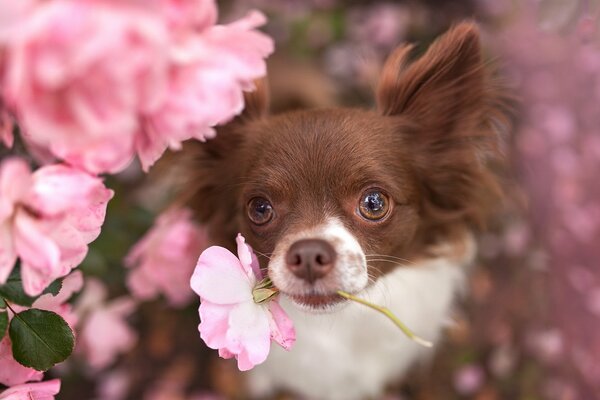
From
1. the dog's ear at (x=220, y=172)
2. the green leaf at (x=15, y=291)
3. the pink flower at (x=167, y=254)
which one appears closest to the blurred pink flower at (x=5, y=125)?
the green leaf at (x=15, y=291)

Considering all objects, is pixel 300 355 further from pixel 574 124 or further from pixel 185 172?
pixel 574 124

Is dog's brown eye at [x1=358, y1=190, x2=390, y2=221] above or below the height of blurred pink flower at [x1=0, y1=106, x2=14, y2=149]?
below

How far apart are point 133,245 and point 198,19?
1428 mm

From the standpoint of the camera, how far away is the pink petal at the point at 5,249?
0.93m

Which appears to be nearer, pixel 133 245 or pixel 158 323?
pixel 133 245

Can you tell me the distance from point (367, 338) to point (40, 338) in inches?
54.5

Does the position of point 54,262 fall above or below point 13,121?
below

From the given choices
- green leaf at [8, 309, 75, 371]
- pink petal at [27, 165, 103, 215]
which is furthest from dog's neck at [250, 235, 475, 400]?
pink petal at [27, 165, 103, 215]

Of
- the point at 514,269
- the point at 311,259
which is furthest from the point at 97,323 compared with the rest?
the point at 514,269

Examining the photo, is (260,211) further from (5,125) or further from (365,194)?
(5,125)

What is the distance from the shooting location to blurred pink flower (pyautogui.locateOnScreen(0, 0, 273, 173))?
75 cm

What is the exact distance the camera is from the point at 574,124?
2.98 meters

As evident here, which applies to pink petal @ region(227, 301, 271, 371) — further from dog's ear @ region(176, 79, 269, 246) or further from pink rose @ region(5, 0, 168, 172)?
dog's ear @ region(176, 79, 269, 246)

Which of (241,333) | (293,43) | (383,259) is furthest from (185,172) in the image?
(293,43)
